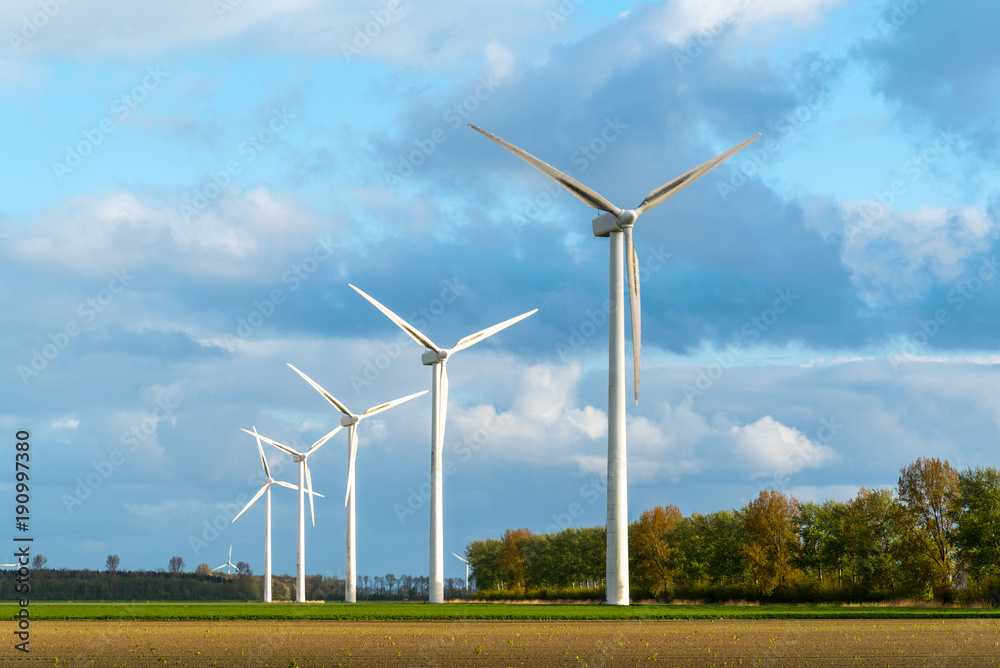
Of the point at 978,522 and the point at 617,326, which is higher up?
the point at 617,326

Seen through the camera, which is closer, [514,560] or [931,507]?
[931,507]

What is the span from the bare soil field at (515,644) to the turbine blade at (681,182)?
2514 centimetres

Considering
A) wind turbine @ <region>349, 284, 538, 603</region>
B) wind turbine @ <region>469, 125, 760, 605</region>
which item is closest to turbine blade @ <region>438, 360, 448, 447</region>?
wind turbine @ <region>349, 284, 538, 603</region>

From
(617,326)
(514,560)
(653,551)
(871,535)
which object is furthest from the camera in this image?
(514,560)

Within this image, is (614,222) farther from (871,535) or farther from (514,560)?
(514,560)

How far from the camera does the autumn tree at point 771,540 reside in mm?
91562

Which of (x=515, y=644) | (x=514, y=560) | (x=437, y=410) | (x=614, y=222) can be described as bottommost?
(x=514, y=560)

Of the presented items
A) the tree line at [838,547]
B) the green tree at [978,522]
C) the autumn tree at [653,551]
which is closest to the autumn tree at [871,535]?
the tree line at [838,547]

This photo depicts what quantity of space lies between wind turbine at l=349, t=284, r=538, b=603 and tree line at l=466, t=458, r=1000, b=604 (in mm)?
30562

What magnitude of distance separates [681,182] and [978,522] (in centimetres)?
3907

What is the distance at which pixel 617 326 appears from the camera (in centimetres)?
5597

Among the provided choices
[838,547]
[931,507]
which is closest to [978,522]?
[931,507]

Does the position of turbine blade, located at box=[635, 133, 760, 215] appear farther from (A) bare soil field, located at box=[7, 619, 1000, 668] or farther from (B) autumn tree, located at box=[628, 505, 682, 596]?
(B) autumn tree, located at box=[628, 505, 682, 596]

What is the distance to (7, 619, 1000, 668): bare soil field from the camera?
29766 mm
